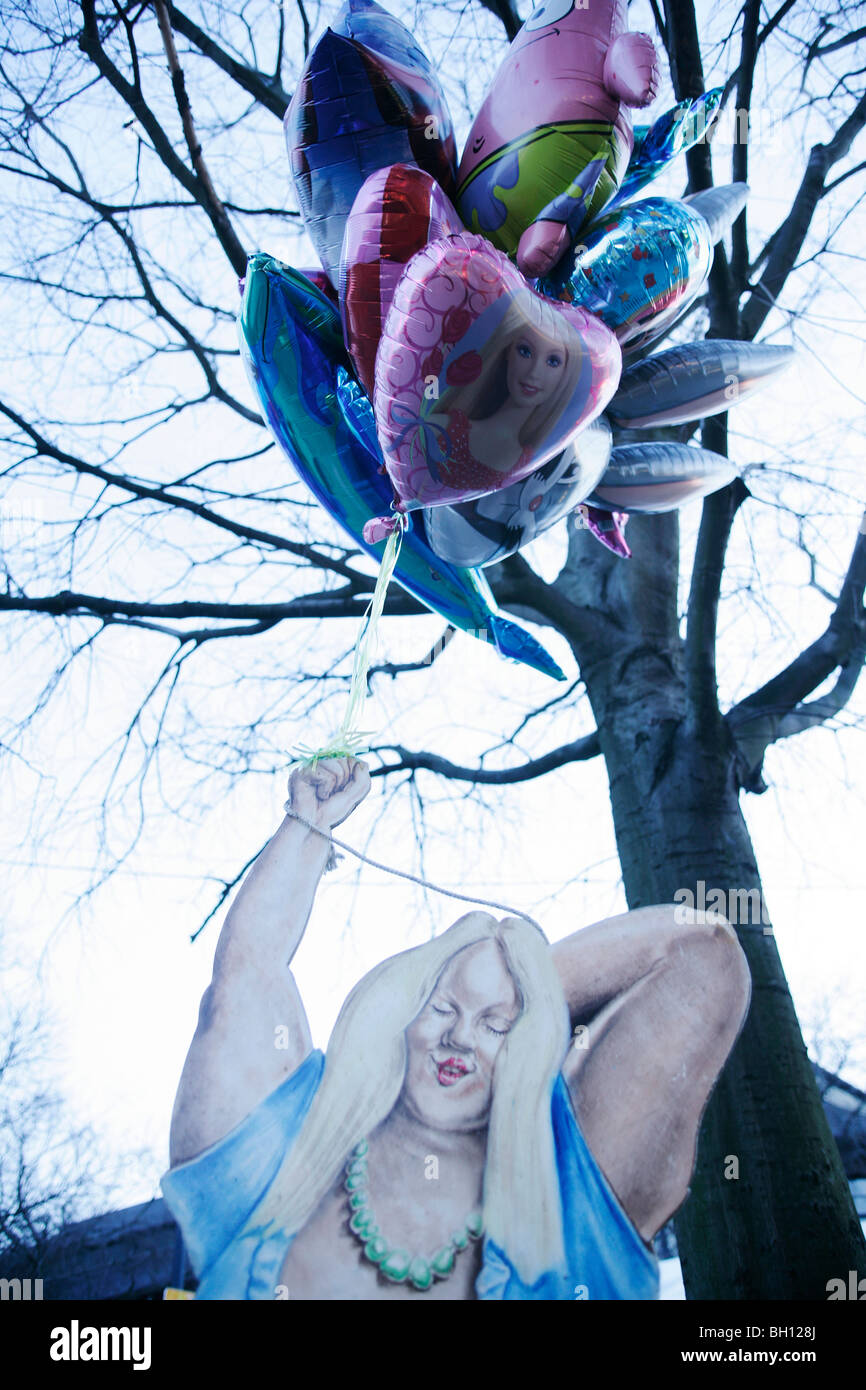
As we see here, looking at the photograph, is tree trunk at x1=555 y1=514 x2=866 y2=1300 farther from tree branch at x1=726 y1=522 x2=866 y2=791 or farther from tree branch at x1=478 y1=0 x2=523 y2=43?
tree branch at x1=478 y1=0 x2=523 y2=43

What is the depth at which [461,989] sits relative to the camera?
1533 millimetres

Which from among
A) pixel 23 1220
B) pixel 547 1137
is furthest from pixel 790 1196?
pixel 23 1220

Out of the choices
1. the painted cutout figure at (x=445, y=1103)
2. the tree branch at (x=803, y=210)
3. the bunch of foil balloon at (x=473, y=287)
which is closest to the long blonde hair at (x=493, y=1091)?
the painted cutout figure at (x=445, y=1103)

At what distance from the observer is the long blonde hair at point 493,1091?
1.33m

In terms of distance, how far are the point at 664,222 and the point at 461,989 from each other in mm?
1316

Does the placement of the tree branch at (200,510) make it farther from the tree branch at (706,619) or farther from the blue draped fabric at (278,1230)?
the blue draped fabric at (278,1230)

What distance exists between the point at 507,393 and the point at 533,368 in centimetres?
5

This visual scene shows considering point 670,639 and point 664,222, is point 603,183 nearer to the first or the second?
point 664,222

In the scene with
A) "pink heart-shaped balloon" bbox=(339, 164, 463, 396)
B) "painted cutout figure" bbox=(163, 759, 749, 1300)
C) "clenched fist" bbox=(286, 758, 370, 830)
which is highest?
"pink heart-shaped balloon" bbox=(339, 164, 463, 396)

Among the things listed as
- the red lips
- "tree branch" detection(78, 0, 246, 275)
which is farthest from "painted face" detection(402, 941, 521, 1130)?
"tree branch" detection(78, 0, 246, 275)

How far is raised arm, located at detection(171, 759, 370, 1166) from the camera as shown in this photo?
4.40 ft

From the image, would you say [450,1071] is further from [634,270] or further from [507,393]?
[634,270]
